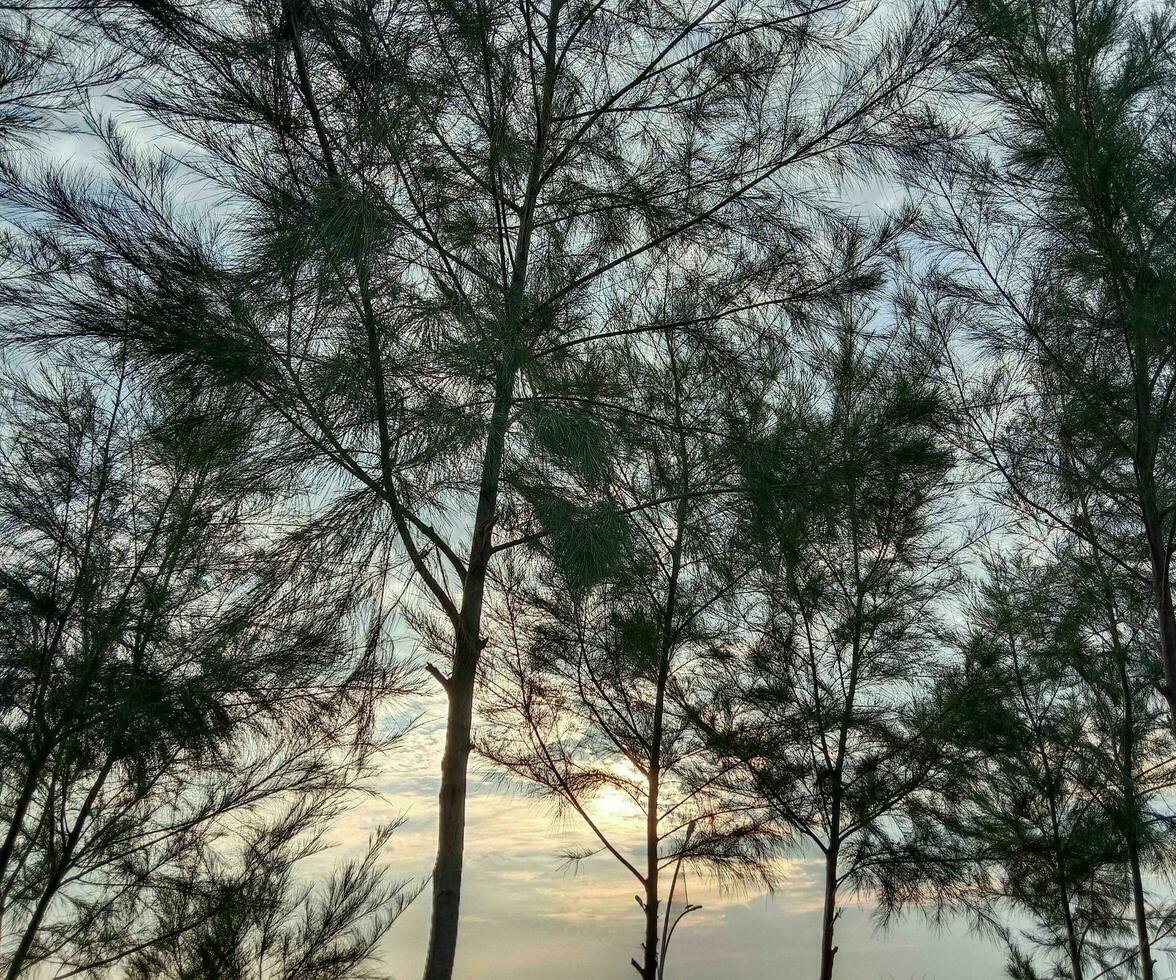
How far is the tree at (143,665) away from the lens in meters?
4.18

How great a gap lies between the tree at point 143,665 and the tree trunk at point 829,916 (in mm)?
2646

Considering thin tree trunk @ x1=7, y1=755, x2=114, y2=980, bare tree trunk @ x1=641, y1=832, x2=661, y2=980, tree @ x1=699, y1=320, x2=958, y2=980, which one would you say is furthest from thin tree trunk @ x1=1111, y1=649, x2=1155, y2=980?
thin tree trunk @ x1=7, y1=755, x2=114, y2=980

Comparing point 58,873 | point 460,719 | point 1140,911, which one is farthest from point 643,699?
point 1140,911

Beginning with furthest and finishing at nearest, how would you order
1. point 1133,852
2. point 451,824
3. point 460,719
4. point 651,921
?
point 1133,852
point 651,921
point 460,719
point 451,824

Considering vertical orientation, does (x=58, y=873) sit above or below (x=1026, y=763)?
below

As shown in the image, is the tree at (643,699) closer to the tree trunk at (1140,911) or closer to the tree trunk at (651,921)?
the tree trunk at (651,921)

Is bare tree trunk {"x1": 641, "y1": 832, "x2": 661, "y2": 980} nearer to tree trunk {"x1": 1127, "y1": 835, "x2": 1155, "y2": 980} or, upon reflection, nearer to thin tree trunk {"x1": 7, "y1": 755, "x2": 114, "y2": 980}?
thin tree trunk {"x1": 7, "y1": 755, "x2": 114, "y2": 980}

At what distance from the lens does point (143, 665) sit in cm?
449

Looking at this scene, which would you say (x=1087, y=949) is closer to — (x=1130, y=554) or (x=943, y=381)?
(x=1130, y=554)

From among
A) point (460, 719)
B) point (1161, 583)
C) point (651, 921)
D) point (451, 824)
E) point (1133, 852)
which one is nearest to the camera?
point (451, 824)

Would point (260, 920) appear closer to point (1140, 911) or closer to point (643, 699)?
point (643, 699)

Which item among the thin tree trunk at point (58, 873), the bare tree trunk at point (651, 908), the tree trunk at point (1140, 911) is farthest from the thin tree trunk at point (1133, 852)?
the thin tree trunk at point (58, 873)

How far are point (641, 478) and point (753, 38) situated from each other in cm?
239

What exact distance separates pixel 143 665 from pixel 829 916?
12.8 ft
